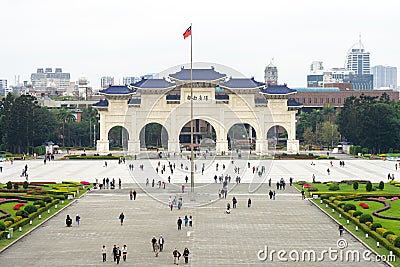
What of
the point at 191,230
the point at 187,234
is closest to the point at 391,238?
the point at 187,234

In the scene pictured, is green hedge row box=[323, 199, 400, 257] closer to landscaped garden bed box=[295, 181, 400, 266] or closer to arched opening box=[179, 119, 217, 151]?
landscaped garden bed box=[295, 181, 400, 266]

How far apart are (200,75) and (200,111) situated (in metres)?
4.85

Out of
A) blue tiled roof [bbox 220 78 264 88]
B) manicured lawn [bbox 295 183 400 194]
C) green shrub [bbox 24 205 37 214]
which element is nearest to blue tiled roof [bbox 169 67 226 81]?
blue tiled roof [bbox 220 78 264 88]

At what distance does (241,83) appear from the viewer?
9506 centimetres

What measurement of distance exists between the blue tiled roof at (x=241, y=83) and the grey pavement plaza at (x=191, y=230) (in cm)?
3786

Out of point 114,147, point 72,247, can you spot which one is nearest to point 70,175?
point 72,247

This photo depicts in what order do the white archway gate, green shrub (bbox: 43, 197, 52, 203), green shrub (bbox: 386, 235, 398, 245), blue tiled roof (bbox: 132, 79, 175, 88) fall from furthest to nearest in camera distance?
blue tiled roof (bbox: 132, 79, 175, 88) → the white archway gate → green shrub (bbox: 43, 197, 52, 203) → green shrub (bbox: 386, 235, 398, 245)

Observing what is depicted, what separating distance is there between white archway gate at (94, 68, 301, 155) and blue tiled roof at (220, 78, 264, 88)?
137cm

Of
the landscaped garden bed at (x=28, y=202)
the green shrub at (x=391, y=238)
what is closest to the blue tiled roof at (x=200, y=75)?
the landscaped garden bed at (x=28, y=202)

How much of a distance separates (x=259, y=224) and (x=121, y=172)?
30.9 metres

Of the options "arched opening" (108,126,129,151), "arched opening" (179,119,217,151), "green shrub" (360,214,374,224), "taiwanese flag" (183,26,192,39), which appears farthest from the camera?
"arched opening" (179,119,217,151)

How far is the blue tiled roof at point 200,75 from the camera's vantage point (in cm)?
9169

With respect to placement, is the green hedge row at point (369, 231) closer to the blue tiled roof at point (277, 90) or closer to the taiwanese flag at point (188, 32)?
the taiwanese flag at point (188, 32)

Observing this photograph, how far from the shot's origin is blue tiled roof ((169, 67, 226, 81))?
91.7 m
